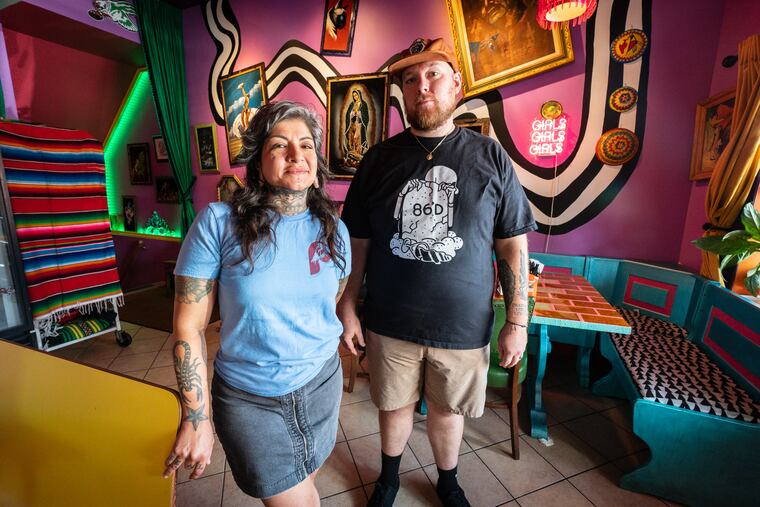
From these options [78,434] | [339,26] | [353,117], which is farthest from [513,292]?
[339,26]

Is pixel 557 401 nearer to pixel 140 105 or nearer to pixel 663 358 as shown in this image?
pixel 663 358

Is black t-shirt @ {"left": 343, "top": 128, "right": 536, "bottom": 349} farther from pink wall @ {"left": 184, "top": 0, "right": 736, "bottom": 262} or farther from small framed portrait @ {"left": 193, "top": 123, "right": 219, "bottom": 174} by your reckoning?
small framed portrait @ {"left": 193, "top": 123, "right": 219, "bottom": 174}

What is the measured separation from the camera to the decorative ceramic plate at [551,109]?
8.35 ft

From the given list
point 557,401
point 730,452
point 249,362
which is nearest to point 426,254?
point 249,362

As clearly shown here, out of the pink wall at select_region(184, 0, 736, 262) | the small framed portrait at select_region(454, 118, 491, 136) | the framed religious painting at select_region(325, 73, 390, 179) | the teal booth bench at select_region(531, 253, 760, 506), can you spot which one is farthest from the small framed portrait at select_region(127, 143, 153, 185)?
the teal booth bench at select_region(531, 253, 760, 506)

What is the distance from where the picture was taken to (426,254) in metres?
1.24

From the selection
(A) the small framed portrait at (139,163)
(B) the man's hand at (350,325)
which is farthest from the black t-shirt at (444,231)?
(A) the small framed portrait at (139,163)

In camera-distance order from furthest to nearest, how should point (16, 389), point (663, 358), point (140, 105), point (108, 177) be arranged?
point (108, 177) < point (140, 105) < point (663, 358) < point (16, 389)

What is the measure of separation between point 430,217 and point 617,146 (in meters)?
2.10

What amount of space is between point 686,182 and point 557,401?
6.02ft

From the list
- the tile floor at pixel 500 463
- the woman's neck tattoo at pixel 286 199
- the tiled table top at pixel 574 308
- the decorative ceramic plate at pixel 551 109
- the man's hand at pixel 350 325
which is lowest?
the tile floor at pixel 500 463

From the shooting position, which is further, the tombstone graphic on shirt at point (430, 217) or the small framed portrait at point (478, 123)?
the small framed portrait at point (478, 123)

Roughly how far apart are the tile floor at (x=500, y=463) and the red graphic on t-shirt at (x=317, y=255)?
1275 mm

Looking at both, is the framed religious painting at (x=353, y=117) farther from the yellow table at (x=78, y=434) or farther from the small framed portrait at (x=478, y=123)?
the yellow table at (x=78, y=434)
